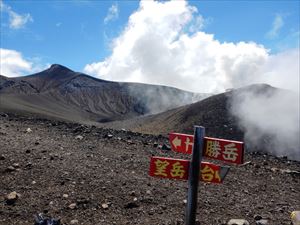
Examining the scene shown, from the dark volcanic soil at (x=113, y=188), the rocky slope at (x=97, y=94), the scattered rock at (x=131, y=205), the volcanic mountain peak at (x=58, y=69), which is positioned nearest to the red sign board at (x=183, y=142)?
the dark volcanic soil at (x=113, y=188)

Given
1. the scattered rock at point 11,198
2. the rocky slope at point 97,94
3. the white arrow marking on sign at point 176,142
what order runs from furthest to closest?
the rocky slope at point 97,94, the scattered rock at point 11,198, the white arrow marking on sign at point 176,142

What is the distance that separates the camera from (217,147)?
606 cm

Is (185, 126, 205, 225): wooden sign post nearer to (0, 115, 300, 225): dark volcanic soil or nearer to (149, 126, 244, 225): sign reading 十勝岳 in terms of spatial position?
(149, 126, 244, 225): sign reading 十勝岳

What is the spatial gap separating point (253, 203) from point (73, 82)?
155 m

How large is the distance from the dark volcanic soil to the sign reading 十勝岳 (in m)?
2.68

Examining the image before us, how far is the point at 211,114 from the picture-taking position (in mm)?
38625

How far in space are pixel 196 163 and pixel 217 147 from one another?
39 centimetres

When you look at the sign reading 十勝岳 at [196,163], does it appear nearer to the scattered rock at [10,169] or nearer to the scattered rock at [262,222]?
the scattered rock at [262,222]

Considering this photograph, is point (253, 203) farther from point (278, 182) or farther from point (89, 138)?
point (89, 138)

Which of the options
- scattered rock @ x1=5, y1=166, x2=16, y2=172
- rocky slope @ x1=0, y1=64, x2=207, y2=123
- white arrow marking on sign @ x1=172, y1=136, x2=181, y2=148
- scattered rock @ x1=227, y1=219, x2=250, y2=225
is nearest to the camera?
white arrow marking on sign @ x1=172, y1=136, x2=181, y2=148

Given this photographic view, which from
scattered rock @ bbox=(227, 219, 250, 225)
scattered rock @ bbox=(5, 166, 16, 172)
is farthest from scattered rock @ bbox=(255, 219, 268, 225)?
scattered rock @ bbox=(5, 166, 16, 172)

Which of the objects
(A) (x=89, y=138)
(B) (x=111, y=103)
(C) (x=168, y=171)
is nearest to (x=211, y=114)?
(A) (x=89, y=138)

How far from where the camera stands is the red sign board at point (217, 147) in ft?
19.4

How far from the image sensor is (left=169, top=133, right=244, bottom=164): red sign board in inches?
232
